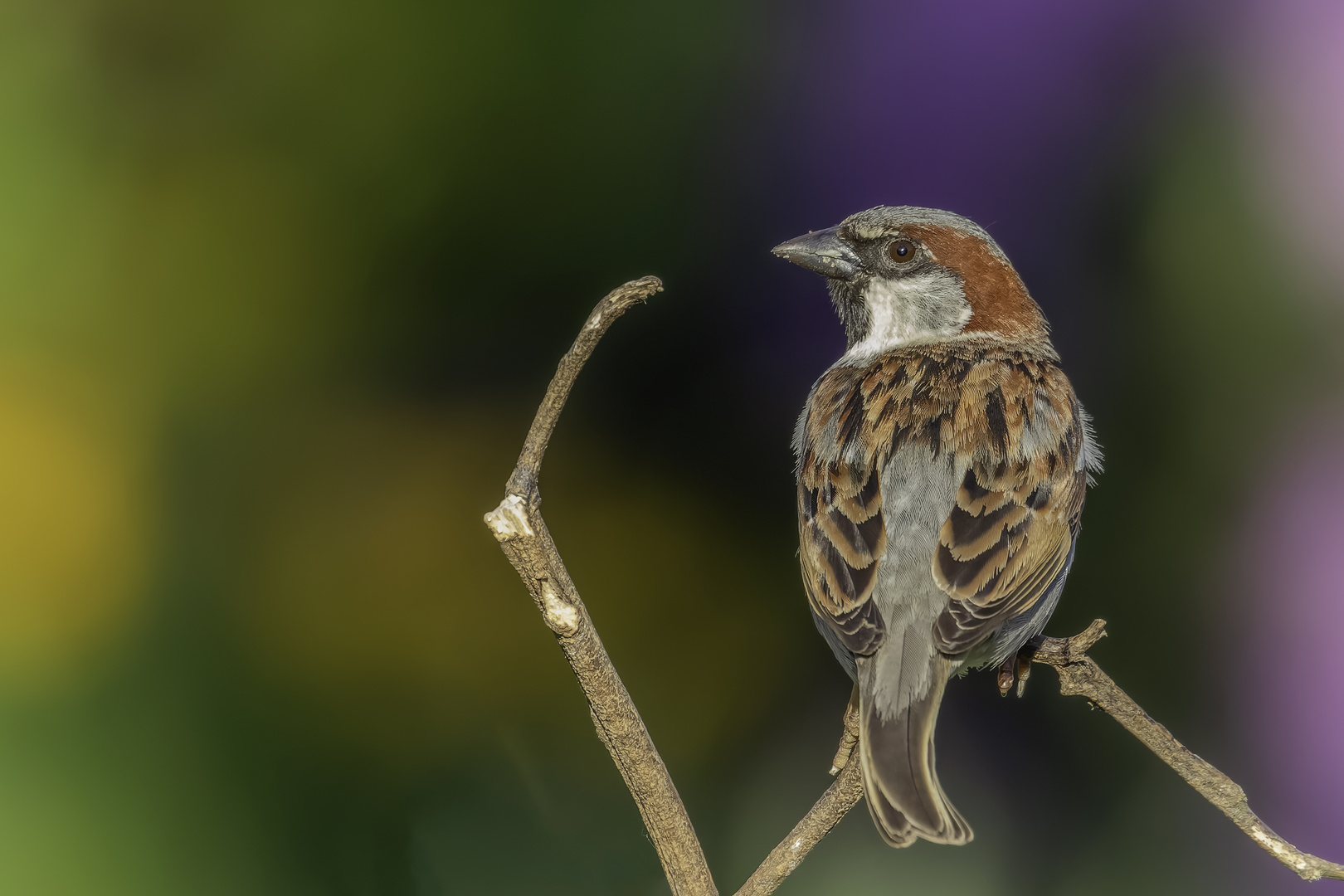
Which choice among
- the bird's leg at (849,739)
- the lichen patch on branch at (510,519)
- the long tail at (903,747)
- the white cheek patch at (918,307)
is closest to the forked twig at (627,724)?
the lichen patch on branch at (510,519)

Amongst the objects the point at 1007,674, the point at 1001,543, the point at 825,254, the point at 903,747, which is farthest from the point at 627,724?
the point at 825,254

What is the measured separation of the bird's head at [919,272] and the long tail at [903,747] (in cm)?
71

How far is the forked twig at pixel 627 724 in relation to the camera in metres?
0.83

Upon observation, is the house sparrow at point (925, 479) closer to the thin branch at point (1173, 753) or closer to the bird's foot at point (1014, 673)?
the bird's foot at point (1014, 673)

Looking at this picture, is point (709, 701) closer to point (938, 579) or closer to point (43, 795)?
point (938, 579)

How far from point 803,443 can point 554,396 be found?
0.99 metres

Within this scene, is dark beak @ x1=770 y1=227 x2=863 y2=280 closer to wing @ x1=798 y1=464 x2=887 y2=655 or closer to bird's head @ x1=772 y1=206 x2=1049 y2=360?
bird's head @ x1=772 y1=206 x2=1049 y2=360

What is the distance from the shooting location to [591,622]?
0.88 m

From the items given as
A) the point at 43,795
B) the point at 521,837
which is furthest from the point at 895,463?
the point at 43,795

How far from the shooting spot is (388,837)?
2.13 metres

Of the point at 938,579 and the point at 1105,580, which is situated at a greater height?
the point at 938,579

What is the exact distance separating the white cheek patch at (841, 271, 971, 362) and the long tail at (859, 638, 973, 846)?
699 mm

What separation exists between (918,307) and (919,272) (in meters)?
0.06

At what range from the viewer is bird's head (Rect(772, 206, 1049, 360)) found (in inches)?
74.2
